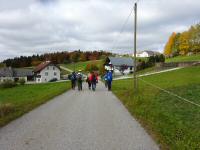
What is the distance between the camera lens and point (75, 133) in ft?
25.2

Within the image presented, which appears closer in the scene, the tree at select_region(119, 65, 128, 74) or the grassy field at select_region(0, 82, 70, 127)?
the grassy field at select_region(0, 82, 70, 127)

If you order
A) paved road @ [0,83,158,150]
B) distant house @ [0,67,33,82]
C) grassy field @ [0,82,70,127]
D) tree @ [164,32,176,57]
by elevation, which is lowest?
distant house @ [0,67,33,82]

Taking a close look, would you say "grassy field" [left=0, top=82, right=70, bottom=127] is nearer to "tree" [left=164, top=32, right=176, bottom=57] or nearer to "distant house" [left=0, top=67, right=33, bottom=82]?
"distant house" [left=0, top=67, right=33, bottom=82]

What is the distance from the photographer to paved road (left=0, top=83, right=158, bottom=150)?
6500 mm

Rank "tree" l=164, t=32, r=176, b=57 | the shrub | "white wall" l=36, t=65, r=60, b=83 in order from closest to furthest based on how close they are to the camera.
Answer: the shrub
"white wall" l=36, t=65, r=60, b=83
"tree" l=164, t=32, r=176, b=57

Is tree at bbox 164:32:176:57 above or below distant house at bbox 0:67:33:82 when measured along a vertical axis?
above

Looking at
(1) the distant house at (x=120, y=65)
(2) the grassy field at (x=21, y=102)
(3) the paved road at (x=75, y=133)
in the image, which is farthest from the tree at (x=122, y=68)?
(3) the paved road at (x=75, y=133)

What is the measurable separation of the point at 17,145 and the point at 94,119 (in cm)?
366

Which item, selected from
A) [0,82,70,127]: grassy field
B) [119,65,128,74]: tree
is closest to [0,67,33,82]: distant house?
[119,65,128,74]: tree

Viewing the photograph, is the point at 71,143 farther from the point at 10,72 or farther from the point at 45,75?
the point at 10,72

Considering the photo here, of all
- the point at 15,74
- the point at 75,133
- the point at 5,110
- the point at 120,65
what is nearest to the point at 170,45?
the point at 120,65

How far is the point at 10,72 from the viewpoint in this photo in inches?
4028

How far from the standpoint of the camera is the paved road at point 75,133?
6.50m

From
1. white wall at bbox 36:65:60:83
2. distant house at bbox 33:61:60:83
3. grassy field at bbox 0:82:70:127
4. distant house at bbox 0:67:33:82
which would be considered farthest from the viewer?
distant house at bbox 0:67:33:82
